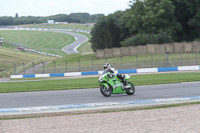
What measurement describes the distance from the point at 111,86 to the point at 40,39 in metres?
112

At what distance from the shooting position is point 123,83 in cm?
1645

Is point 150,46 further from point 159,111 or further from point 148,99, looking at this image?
point 159,111

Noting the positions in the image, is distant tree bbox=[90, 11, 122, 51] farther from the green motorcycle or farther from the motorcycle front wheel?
the motorcycle front wheel

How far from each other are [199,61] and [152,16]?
23836 mm

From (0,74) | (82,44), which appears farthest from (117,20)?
(82,44)

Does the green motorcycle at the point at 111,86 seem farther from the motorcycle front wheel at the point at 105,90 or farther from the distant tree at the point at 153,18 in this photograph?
the distant tree at the point at 153,18

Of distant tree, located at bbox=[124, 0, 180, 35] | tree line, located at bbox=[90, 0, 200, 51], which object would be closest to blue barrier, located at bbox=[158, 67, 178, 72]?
tree line, located at bbox=[90, 0, 200, 51]

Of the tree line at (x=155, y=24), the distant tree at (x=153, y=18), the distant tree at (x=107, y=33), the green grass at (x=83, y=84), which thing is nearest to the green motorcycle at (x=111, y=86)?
the green grass at (x=83, y=84)

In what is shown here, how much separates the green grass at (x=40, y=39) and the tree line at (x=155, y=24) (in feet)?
140

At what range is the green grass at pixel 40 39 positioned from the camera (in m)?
115

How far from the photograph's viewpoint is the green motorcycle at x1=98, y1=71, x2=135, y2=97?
16.0 m

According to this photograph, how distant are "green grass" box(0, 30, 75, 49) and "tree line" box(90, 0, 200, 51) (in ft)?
140

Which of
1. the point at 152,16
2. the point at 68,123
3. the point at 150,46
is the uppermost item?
the point at 152,16

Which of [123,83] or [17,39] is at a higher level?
[17,39]
